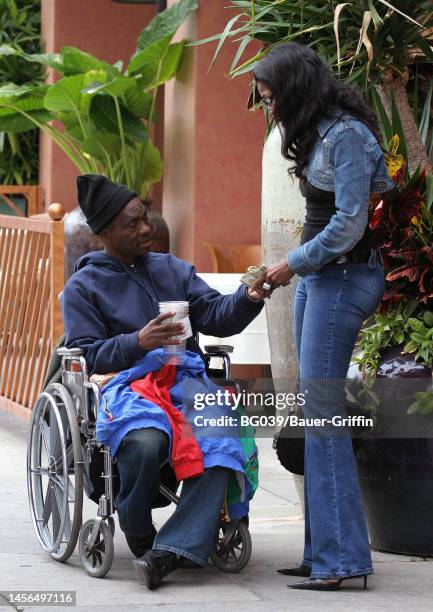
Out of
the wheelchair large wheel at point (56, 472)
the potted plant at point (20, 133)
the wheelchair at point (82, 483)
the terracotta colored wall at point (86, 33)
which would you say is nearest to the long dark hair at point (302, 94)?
the wheelchair at point (82, 483)

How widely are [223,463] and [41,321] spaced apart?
12.5 ft

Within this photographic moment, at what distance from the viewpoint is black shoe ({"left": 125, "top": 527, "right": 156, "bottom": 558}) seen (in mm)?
4734

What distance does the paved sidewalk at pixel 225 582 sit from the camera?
439 centimetres

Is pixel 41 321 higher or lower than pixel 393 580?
higher

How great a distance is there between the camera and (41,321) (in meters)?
8.23

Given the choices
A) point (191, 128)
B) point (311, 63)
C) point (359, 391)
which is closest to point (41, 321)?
point (191, 128)

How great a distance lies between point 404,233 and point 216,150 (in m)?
4.66

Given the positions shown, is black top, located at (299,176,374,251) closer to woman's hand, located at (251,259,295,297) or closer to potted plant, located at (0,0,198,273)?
woman's hand, located at (251,259,295,297)

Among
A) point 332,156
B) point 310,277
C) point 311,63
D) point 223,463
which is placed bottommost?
point 223,463

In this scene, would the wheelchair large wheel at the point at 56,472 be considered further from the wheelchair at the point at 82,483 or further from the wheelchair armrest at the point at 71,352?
the wheelchair armrest at the point at 71,352

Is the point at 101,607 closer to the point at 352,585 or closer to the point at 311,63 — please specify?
the point at 352,585

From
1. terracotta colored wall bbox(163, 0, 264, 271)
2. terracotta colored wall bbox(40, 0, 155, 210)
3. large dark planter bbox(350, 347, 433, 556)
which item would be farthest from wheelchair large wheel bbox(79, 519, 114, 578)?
terracotta colored wall bbox(40, 0, 155, 210)

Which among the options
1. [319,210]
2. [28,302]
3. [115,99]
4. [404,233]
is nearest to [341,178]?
[319,210]

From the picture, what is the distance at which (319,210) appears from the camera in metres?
4.52
